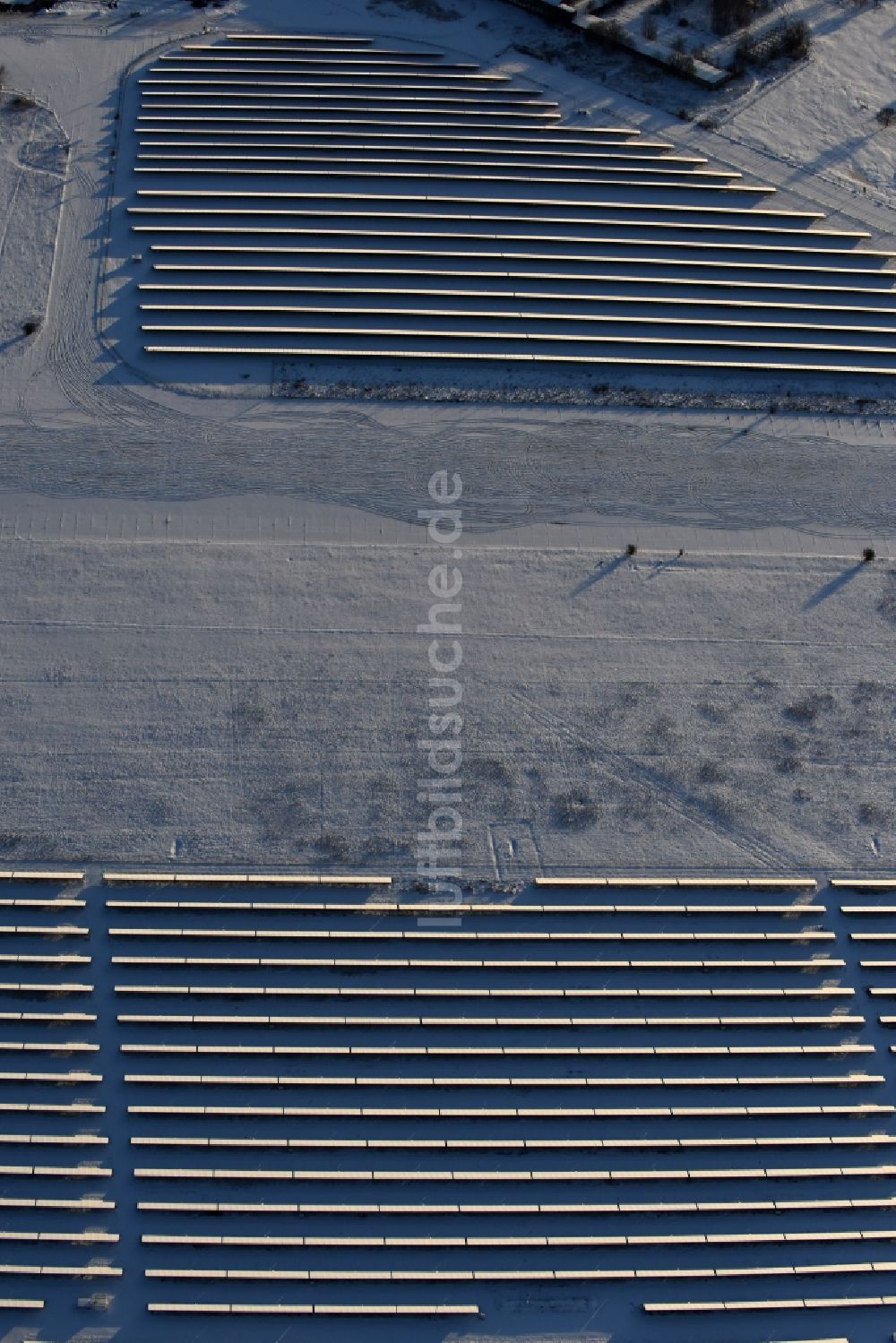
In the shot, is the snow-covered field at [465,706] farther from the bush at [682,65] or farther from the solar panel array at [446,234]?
the bush at [682,65]

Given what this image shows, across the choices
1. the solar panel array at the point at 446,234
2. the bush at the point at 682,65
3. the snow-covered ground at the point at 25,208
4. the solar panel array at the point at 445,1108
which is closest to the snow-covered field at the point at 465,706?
the solar panel array at the point at 445,1108

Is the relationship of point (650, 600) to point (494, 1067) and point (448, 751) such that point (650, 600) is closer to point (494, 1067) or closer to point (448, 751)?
point (448, 751)

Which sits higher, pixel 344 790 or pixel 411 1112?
pixel 344 790

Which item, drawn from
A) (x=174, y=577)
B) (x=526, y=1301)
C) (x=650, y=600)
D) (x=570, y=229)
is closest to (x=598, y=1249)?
(x=526, y=1301)

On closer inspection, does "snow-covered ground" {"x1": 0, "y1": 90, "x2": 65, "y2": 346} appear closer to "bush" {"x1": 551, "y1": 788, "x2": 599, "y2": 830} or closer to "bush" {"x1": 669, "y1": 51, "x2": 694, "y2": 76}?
"bush" {"x1": 551, "y1": 788, "x2": 599, "y2": 830}

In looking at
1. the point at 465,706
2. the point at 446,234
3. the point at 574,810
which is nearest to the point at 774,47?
the point at 446,234

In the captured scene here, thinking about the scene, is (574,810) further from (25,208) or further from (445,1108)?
(25,208)
